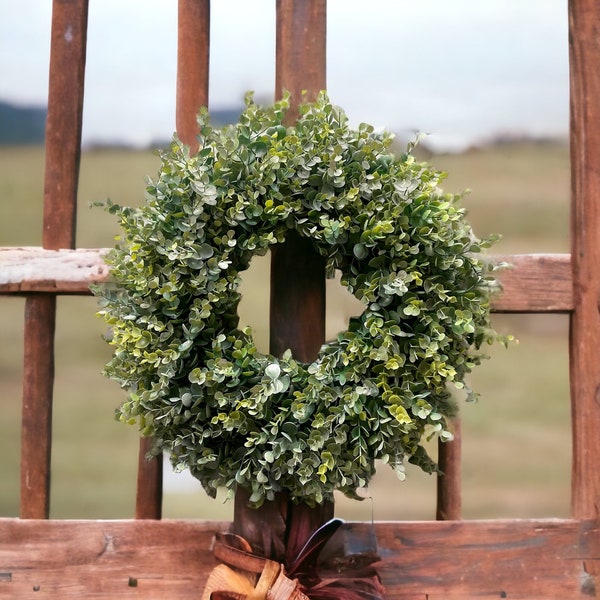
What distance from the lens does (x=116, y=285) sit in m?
1.22

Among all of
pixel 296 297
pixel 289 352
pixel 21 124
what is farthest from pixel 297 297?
pixel 21 124

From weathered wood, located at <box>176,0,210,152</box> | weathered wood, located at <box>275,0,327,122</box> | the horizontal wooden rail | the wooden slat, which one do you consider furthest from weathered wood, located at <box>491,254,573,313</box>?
weathered wood, located at <box>176,0,210,152</box>

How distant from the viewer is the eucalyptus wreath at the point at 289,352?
1102 millimetres

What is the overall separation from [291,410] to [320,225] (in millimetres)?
288

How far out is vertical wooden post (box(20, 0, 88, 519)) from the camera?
137 centimetres

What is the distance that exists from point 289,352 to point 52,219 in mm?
552

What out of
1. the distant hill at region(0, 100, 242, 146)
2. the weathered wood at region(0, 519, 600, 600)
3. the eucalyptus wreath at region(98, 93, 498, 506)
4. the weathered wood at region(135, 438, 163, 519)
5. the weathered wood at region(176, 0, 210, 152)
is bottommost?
the weathered wood at region(0, 519, 600, 600)

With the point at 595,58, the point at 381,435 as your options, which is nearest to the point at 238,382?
the point at 381,435

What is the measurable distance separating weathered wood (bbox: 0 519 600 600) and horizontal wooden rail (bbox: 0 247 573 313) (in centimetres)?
40

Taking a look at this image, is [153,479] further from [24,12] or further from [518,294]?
[24,12]

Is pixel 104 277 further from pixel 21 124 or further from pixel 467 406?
pixel 467 406

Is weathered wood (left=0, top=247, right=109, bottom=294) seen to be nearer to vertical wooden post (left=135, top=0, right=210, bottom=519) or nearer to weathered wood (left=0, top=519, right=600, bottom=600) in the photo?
vertical wooden post (left=135, top=0, right=210, bottom=519)

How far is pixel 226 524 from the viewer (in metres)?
1.32

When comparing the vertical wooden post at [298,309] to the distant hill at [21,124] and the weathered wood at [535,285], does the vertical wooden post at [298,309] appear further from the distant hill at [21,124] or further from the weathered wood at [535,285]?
the distant hill at [21,124]
